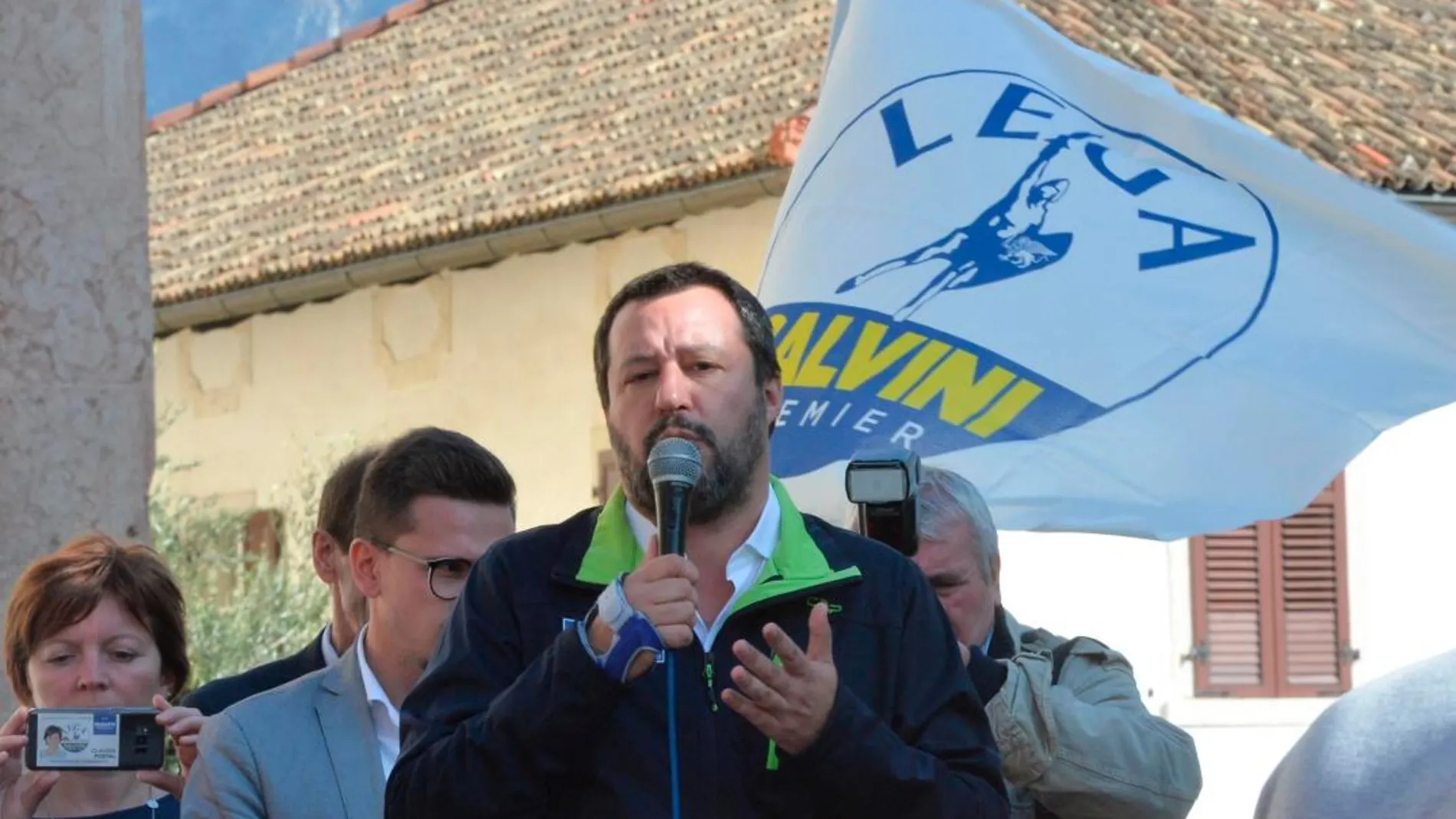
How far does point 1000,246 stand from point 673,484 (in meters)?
2.37

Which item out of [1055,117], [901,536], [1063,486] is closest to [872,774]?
[901,536]

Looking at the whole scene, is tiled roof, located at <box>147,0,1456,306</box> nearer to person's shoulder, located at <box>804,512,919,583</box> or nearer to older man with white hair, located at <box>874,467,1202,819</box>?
older man with white hair, located at <box>874,467,1202,819</box>

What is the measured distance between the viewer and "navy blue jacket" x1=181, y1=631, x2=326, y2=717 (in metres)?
4.66

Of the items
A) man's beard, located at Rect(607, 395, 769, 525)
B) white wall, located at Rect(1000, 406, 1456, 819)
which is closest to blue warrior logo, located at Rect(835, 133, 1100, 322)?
man's beard, located at Rect(607, 395, 769, 525)

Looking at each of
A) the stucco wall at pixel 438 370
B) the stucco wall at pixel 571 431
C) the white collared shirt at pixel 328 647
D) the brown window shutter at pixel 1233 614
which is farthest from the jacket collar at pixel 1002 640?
the brown window shutter at pixel 1233 614

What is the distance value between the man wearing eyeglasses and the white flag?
910mm

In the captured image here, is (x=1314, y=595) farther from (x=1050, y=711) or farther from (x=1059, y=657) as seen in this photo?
(x=1050, y=711)

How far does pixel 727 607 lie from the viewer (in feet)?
10.5

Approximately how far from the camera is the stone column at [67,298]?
5445mm

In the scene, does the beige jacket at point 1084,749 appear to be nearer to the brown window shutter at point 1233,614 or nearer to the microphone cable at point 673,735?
the microphone cable at point 673,735

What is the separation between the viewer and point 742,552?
10.7 feet

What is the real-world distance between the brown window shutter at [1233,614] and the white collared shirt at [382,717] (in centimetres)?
1283

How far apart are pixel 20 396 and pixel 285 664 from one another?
108 cm

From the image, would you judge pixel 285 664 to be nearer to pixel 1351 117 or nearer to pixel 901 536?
pixel 901 536
